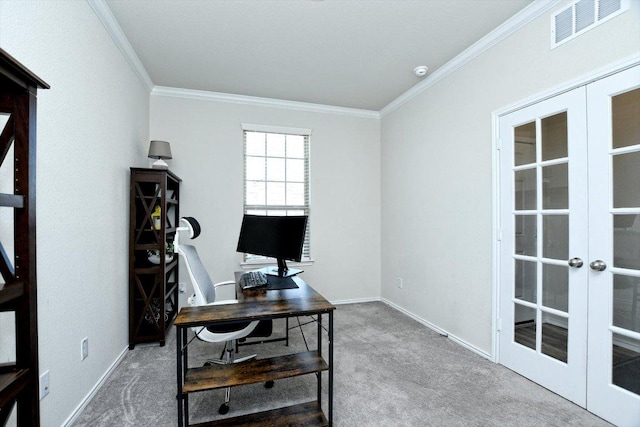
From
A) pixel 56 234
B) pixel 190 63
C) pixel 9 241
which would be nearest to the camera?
pixel 9 241

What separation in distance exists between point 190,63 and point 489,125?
2.96 meters

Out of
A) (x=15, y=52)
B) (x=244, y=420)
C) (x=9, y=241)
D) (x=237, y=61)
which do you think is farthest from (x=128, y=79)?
(x=244, y=420)

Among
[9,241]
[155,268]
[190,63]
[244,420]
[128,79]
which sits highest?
[190,63]

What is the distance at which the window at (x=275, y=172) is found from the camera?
4.09 meters

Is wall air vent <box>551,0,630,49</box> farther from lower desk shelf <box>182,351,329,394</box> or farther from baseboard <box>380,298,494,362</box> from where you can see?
lower desk shelf <box>182,351,329,394</box>

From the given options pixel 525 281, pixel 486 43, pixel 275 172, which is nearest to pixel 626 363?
pixel 525 281

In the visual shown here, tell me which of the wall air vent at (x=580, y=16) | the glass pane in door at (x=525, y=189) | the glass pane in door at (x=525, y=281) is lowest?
the glass pane in door at (x=525, y=281)

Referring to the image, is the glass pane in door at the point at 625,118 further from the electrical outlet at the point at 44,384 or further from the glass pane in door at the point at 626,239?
the electrical outlet at the point at 44,384

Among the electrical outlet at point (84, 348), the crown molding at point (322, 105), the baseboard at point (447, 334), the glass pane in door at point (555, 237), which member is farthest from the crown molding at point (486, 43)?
the electrical outlet at point (84, 348)

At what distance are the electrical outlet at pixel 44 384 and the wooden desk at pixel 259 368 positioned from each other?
67 centimetres

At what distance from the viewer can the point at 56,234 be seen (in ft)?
5.65

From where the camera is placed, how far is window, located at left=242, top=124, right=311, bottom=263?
409 cm

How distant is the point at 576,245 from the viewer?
2.04 m

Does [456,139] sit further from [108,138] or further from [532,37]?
[108,138]
